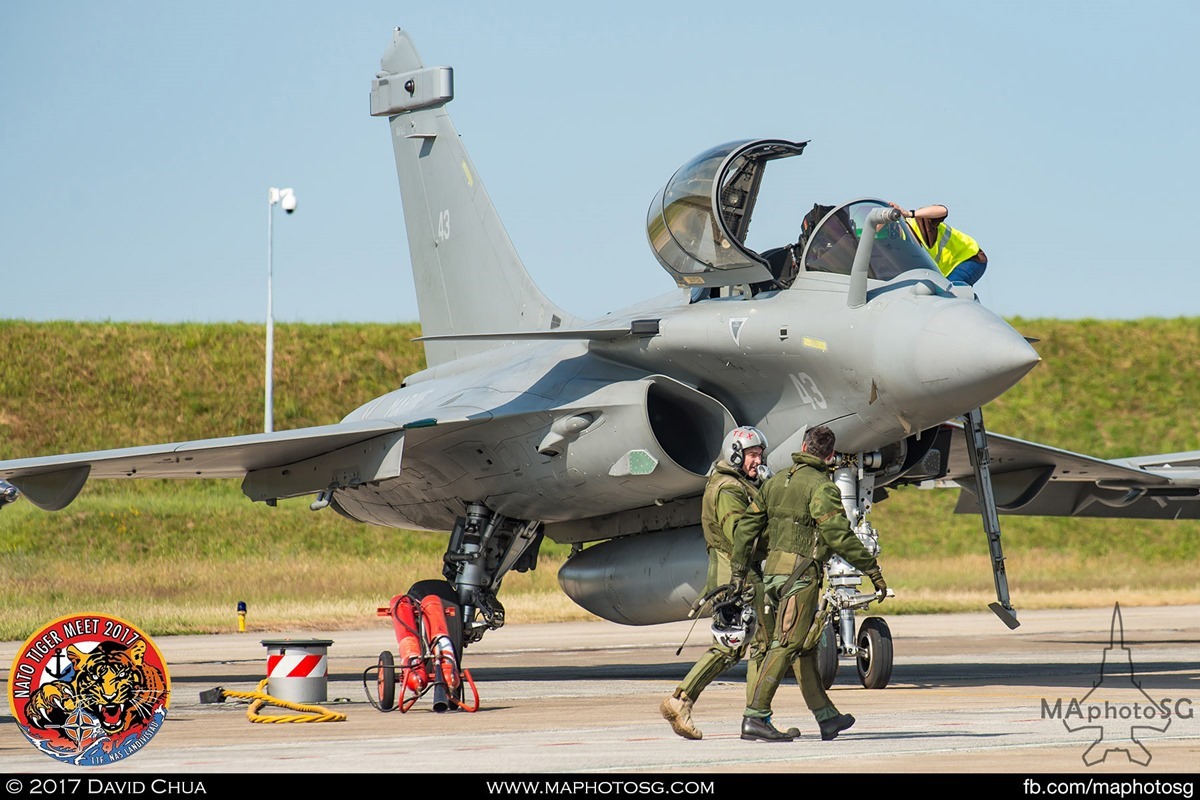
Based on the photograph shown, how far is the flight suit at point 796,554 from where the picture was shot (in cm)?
717

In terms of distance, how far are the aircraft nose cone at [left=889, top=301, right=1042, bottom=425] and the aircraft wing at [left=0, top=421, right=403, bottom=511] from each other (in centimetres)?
418

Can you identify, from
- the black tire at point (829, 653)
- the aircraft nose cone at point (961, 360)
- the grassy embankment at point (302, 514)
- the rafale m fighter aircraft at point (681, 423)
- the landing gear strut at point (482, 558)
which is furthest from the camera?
the grassy embankment at point (302, 514)

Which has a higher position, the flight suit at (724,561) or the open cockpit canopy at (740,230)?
the open cockpit canopy at (740,230)

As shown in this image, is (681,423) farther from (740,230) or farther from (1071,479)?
(1071,479)

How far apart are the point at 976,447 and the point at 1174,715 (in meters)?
2.85

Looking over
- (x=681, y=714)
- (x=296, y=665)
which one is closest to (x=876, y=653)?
(x=681, y=714)

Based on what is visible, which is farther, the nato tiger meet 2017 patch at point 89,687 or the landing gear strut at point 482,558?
the landing gear strut at point 482,558

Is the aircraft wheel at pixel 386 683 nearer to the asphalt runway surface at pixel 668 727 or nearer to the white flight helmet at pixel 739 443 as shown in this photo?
the asphalt runway surface at pixel 668 727

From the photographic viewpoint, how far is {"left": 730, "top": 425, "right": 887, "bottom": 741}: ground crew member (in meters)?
7.16

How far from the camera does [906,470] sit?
11.0m

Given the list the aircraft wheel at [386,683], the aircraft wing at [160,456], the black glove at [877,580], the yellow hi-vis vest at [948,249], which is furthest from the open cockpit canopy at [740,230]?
the aircraft wheel at [386,683]

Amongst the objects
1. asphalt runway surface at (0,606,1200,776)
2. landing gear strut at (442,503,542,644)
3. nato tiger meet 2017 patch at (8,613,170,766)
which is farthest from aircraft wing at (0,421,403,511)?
nato tiger meet 2017 patch at (8,613,170,766)

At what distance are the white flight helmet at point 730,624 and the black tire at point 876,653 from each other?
3335mm

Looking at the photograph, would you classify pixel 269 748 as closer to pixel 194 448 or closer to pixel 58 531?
pixel 194 448
